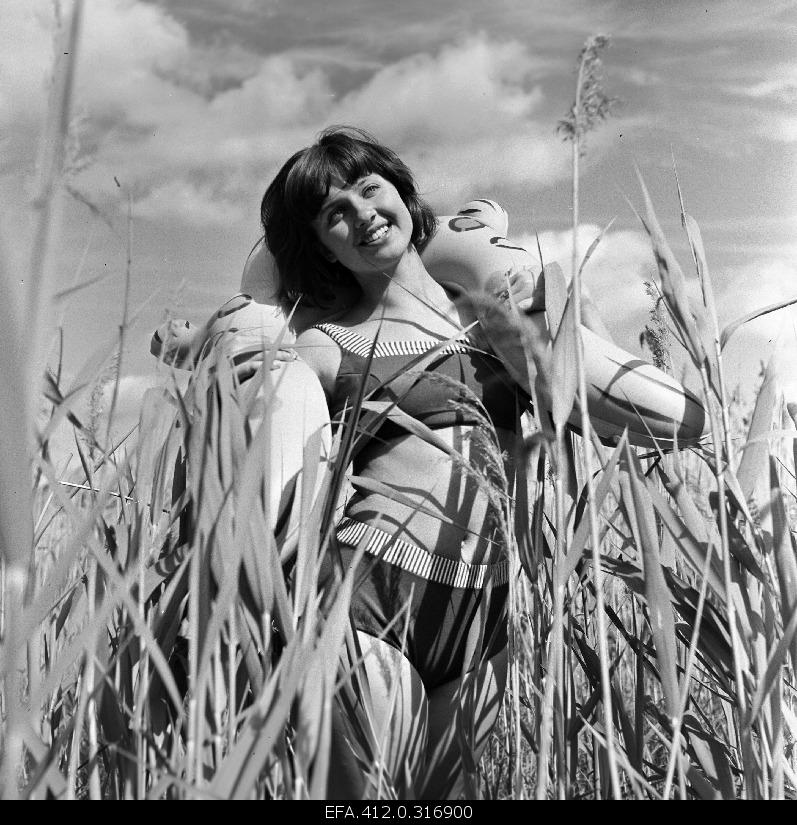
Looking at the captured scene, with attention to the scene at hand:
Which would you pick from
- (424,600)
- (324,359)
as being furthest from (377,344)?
(424,600)

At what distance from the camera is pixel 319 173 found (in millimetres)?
1335

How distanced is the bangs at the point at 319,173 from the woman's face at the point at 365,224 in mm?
15

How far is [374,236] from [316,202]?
0.41 feet

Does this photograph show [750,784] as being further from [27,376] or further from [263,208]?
[263,208]

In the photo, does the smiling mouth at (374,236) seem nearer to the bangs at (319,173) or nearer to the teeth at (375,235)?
the teeth at (375,235)

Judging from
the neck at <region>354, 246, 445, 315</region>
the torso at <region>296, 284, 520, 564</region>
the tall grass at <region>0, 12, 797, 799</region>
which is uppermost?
the neck at <region>354, 246, 445, 315</region>

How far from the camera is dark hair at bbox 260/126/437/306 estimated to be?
1.35 metres

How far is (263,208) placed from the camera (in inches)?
58.6

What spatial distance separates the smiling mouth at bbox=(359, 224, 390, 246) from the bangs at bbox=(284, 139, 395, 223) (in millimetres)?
108

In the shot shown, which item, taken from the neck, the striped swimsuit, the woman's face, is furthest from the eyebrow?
the striped swimsuit

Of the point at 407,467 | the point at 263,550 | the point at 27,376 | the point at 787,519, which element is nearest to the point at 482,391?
the point at 407,467

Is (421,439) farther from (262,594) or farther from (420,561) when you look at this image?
(262,594)

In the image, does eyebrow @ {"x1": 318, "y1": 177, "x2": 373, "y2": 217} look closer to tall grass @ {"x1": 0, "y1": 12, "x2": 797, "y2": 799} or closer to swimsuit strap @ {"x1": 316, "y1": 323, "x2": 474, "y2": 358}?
swimsuit strap @ {"x1": 316, "y1": 323, "x2": 474, "y2": 358}

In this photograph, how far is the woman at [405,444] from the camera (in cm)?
105
